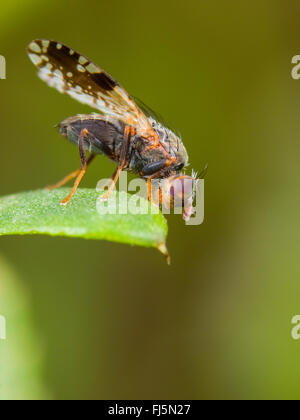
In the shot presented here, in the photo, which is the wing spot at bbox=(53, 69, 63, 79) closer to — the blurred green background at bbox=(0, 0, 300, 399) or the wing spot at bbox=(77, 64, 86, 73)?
the wing spot at bbox=(77, 64, 86, 73)

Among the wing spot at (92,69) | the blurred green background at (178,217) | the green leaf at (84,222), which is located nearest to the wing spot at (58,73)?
the wing spot at (92,69)

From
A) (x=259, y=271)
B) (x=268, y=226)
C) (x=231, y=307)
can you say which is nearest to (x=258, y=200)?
(x=268, y=226)

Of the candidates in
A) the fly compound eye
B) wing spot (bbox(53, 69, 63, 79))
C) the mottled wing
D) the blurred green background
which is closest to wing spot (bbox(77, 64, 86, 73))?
the mottled wing

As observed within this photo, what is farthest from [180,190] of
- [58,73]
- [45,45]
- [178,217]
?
[178,217]

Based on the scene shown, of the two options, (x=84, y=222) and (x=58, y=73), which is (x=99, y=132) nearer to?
(x=58, y=73)

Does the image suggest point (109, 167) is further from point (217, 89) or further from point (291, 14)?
point (291, 14)

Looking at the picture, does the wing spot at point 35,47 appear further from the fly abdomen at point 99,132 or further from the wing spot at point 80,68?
the fly abdomen at point 99,132
